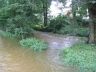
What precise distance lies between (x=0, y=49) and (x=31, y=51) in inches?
82.9

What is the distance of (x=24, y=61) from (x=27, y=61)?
15 centimetres

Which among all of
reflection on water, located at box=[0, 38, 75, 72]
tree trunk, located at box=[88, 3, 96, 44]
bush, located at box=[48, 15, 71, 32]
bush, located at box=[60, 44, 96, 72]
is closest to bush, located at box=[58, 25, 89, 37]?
bush, located at box=[48, 15, 71, 32]

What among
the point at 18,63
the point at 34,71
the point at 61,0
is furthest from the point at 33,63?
the point at 61,0

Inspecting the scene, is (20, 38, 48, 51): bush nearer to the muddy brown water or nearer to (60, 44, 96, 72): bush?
the muddy brown water

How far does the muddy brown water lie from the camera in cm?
962

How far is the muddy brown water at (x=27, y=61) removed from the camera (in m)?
9.62

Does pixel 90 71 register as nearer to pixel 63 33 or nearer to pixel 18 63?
pixel 18 63

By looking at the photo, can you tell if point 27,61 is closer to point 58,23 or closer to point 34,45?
point 34,45

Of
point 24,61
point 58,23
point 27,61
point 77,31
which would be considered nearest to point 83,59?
point 27,61

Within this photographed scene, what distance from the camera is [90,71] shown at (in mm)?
8891

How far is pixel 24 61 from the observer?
11.1 m

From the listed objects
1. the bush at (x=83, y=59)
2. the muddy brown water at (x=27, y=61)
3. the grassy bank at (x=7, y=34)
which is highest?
the grassy bank at (x=7, y=34)

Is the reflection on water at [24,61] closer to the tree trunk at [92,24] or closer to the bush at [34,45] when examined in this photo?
the bush at [34,45]

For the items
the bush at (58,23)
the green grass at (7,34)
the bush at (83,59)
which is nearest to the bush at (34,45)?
the bush at (83,59)
